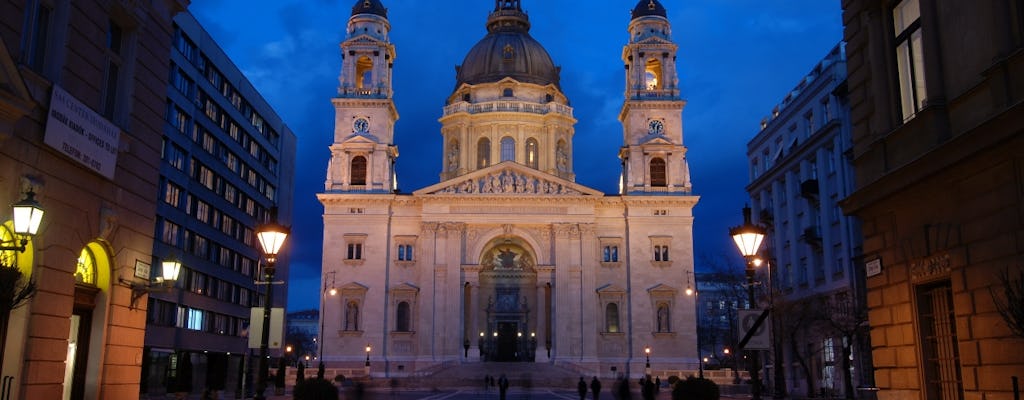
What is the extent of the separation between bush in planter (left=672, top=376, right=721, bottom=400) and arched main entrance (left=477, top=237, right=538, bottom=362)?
170 feet

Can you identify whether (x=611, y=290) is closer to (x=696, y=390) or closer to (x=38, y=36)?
(x=696, y=390)

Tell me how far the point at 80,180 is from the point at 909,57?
1471 centimetres

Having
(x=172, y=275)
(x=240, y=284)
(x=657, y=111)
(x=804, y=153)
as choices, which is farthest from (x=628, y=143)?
(x=172, y=275)

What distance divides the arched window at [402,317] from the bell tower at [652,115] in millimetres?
20307

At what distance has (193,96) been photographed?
192 ft

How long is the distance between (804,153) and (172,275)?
40.2 metres

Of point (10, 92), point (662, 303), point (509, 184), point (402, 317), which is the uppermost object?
point (509, 184)

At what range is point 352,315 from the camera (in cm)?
6956

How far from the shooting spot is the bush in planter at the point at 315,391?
52.9 ft

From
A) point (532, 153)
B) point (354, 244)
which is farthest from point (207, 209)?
point (532, 153)

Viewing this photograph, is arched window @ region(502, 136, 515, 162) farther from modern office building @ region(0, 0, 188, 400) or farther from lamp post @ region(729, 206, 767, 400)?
lamp post @ region(729, 206, 767, 400)

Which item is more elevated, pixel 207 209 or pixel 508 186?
pixel 508 186

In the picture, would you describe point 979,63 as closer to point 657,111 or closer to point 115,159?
point 115,159

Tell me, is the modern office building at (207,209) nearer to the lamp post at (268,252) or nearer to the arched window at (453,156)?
the arched window at (453,156)
